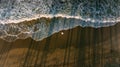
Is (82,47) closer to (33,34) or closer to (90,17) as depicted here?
(90,17)

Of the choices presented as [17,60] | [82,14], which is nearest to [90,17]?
[82,14]

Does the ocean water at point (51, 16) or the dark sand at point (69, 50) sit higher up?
the ocean water at point (51, 16)

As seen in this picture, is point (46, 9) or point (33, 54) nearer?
point (46, 9)

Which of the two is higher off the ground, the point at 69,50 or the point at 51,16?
the point at 51,16

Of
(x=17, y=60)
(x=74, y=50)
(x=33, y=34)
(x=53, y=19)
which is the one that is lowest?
(x=17, y=60)
